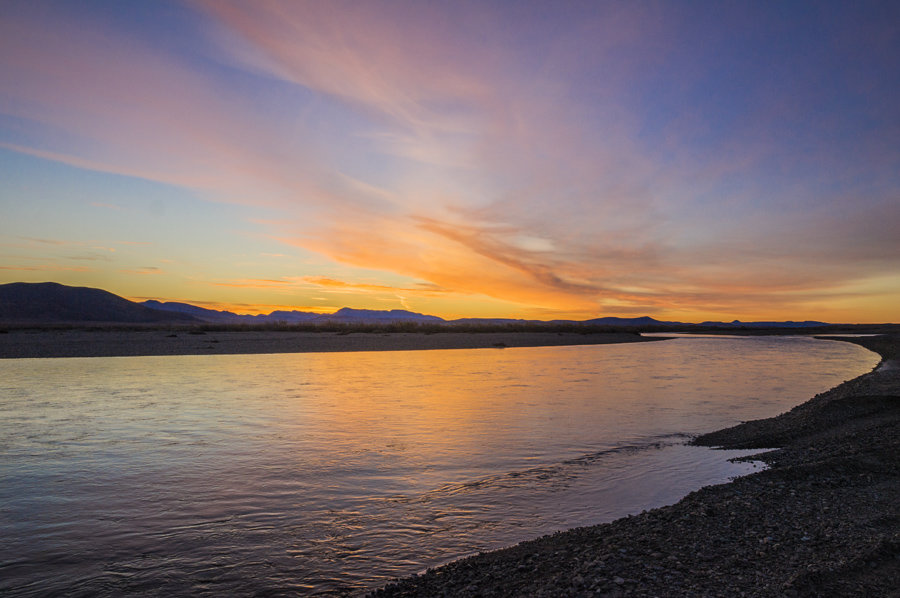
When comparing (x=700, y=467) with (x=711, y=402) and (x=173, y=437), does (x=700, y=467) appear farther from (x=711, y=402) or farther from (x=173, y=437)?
(x=173, y=437)

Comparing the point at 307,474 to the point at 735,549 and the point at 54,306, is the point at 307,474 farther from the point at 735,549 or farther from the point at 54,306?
the point at 54,306

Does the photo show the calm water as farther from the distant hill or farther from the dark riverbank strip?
the distant hill

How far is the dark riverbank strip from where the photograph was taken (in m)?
5.52

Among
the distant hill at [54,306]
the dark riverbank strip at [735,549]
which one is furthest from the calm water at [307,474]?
the distant hill at [54,306]

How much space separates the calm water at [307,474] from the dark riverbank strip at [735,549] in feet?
2.85

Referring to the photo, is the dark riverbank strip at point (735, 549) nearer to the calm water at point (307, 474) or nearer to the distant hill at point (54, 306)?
the calm water at point (307, 474)

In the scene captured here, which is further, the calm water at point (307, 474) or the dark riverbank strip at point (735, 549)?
the calm water at point (307, 474)

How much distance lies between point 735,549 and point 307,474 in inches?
317

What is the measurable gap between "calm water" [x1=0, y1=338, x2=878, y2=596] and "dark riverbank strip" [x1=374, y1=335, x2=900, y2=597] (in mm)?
867

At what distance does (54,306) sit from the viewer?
560ft

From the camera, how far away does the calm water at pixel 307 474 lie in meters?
6.86

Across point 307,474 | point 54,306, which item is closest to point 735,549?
point 307,474

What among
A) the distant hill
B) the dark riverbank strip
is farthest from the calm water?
the distant hill

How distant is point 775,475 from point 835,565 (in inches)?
177
